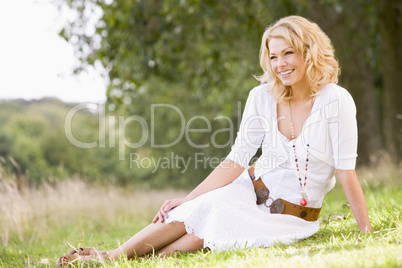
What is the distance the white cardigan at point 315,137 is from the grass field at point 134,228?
436 millimetres

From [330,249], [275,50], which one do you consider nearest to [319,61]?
Answer: [275,50]

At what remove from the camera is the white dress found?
2748mm

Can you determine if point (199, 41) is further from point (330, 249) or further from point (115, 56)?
point (330, 249)

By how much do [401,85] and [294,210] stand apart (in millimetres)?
6135

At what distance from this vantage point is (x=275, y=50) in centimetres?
303

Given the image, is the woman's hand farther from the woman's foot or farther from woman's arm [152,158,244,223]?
the woman's foot

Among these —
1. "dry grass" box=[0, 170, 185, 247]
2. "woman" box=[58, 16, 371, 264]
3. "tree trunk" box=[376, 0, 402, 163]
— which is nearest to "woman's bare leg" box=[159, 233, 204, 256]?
"woman" box=[58, 16, 371, 264]

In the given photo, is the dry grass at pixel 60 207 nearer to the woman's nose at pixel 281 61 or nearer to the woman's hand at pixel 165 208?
the woman's hand at pixel 165 208

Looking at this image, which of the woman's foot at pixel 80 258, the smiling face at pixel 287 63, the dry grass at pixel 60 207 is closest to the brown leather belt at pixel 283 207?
the smiling face at pixel 287 63

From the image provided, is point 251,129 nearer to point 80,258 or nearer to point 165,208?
point 165,208

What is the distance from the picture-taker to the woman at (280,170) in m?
2.77

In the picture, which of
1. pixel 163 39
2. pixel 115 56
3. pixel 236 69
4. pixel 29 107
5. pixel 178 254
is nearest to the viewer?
pixel 178 254

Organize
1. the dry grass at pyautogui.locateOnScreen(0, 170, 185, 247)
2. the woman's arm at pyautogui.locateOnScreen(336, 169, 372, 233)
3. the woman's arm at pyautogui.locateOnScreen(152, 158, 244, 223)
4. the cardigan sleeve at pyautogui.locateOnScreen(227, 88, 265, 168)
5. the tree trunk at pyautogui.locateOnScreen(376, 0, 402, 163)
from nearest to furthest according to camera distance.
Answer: the woman's arm at pyautogui.locateOnScreen(336, 169, 372, 233)
the woman's arm at pyautogui.locateOnScreen(152, 158, 244, 223)
the cardigan sleeve at pyautogui.locateOnScreen(227, 88, 265, 168)
the dry grass at pyautogui.locateOnScreen(0, 170, 185, 247)
the tree trunk at pyautogui.locateOnScreen(376, 0, 402, 163)

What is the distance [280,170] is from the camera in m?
3.00
